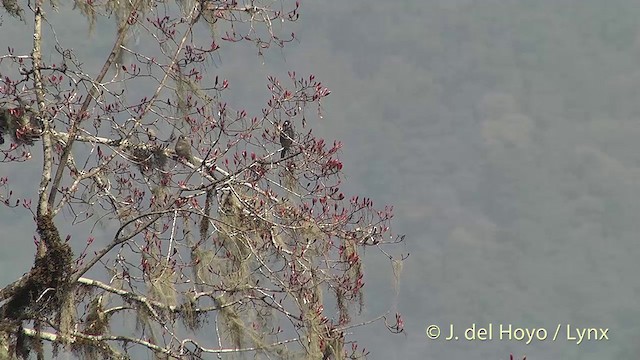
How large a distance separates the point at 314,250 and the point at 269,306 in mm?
487

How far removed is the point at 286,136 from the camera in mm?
7055

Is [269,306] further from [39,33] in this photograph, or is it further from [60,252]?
[39,33]

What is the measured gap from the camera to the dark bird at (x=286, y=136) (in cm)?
706

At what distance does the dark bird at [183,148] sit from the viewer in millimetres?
7414

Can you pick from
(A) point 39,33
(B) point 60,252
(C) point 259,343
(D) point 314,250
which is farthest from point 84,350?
(A) point 39,33

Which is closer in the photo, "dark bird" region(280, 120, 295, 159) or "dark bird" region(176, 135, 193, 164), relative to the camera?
"dark bird" region(280, 120, 295, 159)

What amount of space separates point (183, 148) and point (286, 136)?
85 centimetres

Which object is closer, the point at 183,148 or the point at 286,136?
the point at 286,136

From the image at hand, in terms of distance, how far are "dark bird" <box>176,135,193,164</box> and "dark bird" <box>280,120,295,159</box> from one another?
737mm

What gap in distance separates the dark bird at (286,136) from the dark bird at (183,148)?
2.42 ft

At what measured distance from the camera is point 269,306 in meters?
6.96

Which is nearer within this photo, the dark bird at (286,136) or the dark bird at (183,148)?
the dark bird at (286,136)

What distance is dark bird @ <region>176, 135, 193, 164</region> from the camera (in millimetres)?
7414

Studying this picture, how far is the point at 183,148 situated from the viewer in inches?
293
